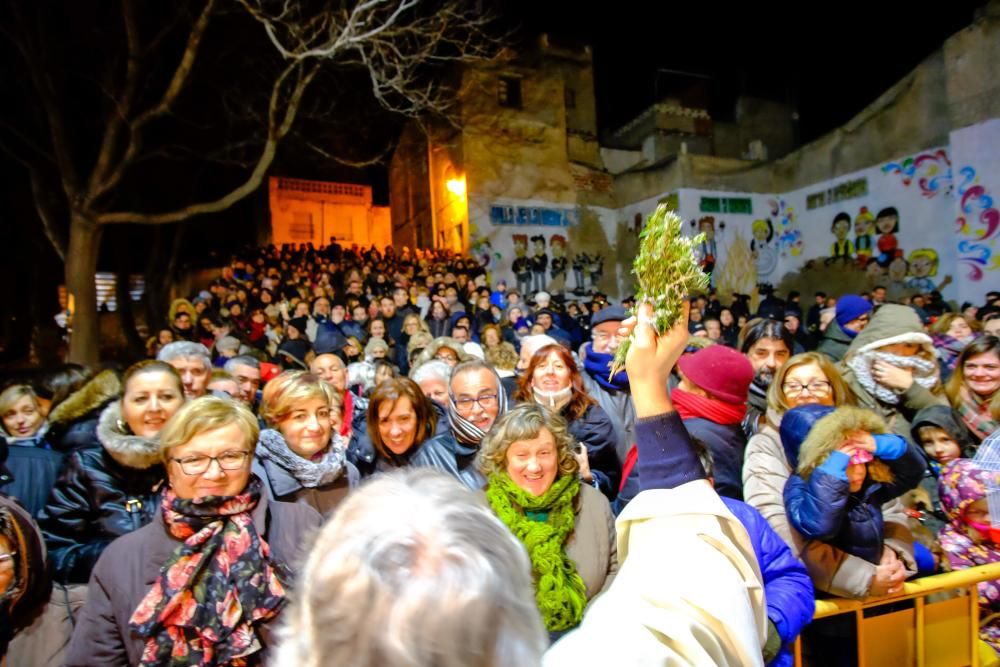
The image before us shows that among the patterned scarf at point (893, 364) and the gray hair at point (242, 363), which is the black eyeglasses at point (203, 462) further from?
the patterned scarf at point (893, 364)

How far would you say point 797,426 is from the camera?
2.44m

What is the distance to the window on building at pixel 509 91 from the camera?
19.4 m

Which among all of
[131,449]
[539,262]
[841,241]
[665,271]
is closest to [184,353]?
[131,449]

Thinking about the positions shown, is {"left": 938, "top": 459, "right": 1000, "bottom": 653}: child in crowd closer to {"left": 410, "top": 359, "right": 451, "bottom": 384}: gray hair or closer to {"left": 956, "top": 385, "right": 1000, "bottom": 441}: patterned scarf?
{"left": 956, "top": 385, "right": 1000, "bottom": 441}: patterned scarf

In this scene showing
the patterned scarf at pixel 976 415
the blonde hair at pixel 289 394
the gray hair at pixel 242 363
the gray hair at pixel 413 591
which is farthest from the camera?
the gray hair at pixel 242 363

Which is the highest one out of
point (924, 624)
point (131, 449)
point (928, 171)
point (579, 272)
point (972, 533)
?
point (928, 171)

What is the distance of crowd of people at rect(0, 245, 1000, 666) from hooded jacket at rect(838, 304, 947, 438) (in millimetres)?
18

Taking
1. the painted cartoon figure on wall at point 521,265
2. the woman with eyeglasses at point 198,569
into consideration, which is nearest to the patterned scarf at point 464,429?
the woman with eyeglasses at point 198,569

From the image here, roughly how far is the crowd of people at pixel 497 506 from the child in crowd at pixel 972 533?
0.01 metres

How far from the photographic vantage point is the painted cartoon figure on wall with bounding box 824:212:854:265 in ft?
51.2

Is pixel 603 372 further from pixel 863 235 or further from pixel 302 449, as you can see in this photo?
pixel 863 235

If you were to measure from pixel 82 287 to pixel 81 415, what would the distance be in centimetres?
777

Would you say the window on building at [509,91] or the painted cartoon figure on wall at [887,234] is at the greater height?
the window on building at [509,91]

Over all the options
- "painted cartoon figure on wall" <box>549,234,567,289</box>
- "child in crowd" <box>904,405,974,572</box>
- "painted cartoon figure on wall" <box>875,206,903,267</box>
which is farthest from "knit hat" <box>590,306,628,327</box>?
"painted cartoon figure on wall" <box>549,234,567,289</box>
